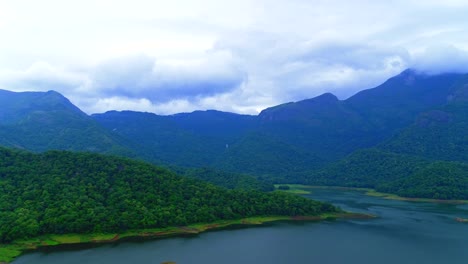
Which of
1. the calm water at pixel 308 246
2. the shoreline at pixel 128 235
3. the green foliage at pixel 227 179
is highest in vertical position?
the green foliage at pixel 227 179

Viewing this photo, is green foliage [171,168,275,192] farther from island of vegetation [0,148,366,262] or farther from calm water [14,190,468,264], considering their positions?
calm water [14,190,468,264]

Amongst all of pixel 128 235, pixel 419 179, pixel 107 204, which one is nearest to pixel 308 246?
pixel 128 235

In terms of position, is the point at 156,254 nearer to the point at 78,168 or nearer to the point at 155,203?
the point at 155,203

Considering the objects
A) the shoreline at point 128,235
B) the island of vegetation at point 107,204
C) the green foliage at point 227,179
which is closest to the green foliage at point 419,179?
the shoreline at point 128,235

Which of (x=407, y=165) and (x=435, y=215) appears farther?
(x=407, y=165)

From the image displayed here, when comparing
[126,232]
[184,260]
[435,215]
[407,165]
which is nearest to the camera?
[184,260]

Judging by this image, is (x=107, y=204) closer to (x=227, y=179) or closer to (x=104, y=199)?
(x=104, y=199)

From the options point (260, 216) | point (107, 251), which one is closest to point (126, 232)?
point (107, 251)

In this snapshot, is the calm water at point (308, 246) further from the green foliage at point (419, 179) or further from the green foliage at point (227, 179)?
the green foliage at point (227, 179)
